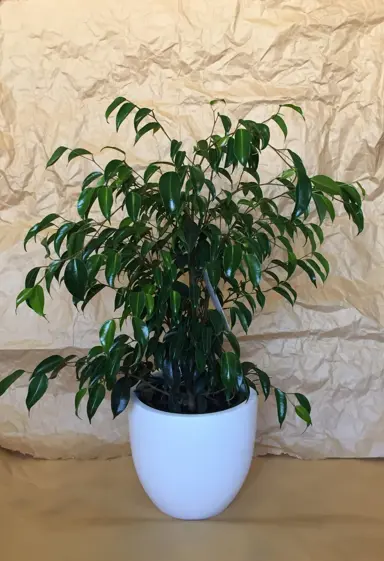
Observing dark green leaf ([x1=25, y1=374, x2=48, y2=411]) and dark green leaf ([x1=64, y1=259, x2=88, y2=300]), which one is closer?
dark green leaf ([x1=64, y1=259, x2=88, y2=300])

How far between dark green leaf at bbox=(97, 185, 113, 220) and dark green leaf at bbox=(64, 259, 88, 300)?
0.10m

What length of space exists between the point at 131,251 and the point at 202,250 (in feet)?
0.42

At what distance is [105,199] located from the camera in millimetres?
902

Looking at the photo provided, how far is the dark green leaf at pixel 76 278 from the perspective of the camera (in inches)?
33.1

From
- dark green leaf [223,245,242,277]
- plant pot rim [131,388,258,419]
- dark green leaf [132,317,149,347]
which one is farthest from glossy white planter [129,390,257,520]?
dark green leaf [223,245,242,277]

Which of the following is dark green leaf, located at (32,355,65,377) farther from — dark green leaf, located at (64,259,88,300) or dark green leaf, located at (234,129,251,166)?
dark green leaf, located at (234,129,251,166)

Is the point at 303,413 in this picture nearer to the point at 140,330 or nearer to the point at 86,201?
the point at 140,330

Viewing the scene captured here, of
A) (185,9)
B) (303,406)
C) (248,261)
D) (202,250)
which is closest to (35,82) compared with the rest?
(185,9)

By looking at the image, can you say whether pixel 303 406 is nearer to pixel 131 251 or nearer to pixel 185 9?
pixel 131 251

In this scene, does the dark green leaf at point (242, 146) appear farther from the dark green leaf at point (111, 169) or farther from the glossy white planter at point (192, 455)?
the glossy white planter at point (192, 455)

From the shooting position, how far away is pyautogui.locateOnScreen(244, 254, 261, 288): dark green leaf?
904mm

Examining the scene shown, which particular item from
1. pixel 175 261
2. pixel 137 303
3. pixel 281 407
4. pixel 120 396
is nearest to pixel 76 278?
pixel 137 303

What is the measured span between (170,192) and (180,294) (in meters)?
0.27

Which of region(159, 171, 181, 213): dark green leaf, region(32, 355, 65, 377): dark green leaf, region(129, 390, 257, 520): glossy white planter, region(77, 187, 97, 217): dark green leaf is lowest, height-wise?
region(129, 390, 257, 520): glossy white planter
